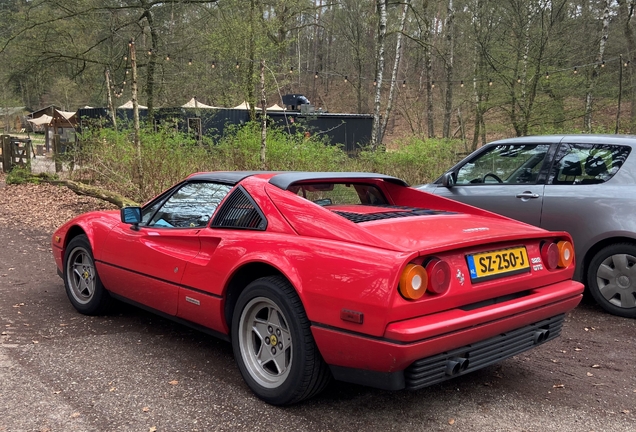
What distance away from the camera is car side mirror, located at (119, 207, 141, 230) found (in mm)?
4289

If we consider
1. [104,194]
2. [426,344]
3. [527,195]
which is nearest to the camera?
[426,344]

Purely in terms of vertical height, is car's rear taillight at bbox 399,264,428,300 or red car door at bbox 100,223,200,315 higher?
car's rear taillight at bbox 399,264,428,300

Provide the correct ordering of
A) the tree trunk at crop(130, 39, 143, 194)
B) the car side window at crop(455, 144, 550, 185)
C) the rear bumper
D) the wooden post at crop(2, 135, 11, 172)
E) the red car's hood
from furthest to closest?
1. the wooden post at crop(2, 135, 11, 172)
2. the tree trunk at crop(130, 39, 143, 194)
3. the car side window at crop(455, 144, 550, 185)
4. the red car's hood
5. the rear bumper

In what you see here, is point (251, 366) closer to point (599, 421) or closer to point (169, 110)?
point (599, 421)

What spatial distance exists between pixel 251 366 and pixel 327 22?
1628 inches

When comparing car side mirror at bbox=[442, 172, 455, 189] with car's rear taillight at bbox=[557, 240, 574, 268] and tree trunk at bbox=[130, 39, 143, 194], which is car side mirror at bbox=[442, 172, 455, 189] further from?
tree trunk at bbox=[130, 39, 143, 194]

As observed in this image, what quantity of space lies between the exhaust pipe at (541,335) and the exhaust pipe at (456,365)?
64cm

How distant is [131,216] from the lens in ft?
14.1

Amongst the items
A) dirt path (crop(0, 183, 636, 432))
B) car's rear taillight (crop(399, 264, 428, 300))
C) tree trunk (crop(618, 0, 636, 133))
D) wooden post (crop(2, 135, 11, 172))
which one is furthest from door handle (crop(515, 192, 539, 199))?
tree trunk (crop(618, 0, 636, 133))

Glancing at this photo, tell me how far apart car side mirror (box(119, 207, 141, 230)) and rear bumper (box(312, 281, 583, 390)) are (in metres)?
2.09

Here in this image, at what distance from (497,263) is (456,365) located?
0.66m

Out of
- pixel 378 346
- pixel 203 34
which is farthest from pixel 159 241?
A: pixel 203 34

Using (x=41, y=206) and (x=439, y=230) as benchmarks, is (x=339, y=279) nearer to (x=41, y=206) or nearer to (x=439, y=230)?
(x=439, y=230)

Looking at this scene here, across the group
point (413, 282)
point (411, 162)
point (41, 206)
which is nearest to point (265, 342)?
point (413, 282)
